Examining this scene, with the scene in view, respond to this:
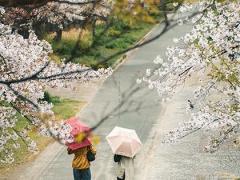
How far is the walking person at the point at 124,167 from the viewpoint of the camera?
10.4 metres

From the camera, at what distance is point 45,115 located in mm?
4316

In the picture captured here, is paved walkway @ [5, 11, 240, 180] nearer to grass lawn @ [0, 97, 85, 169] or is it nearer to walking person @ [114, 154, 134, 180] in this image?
grass lawn @ [0, 97, 85, 169]

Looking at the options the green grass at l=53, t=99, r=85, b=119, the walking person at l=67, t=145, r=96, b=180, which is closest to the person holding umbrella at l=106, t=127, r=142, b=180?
the walking person at l=67, t=145, r=96, b=180

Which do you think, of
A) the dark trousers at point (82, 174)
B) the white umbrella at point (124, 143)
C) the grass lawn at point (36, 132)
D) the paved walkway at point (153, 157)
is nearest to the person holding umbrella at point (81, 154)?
the dark trousers at point (82, 174)

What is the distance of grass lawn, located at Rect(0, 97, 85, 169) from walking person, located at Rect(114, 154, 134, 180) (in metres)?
1.82

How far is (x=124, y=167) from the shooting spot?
10.4 m

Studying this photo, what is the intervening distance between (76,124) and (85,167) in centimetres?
107

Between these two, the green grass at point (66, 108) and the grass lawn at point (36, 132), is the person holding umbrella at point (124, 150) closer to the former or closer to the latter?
the grass lawn at point (36, 132)

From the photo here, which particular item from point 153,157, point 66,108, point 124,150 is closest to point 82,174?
point 124,150

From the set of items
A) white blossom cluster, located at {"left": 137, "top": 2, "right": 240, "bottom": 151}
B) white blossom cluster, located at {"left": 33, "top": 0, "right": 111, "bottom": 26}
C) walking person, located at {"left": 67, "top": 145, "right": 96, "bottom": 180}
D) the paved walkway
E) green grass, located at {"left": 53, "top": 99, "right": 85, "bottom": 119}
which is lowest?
green grass, located at {"left": 53, "top": 99, "right": 85, "bottom": 119}

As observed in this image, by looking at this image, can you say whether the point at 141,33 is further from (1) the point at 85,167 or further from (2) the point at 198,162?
(1) the point at 85,167

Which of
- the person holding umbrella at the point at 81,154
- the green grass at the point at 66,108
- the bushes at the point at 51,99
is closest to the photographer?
the person holding umbrella at the point at 81,154

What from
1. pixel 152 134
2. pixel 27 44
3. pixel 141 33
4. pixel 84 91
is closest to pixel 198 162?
pixel 152 134

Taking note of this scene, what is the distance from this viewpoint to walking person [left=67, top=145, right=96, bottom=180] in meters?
10.1
